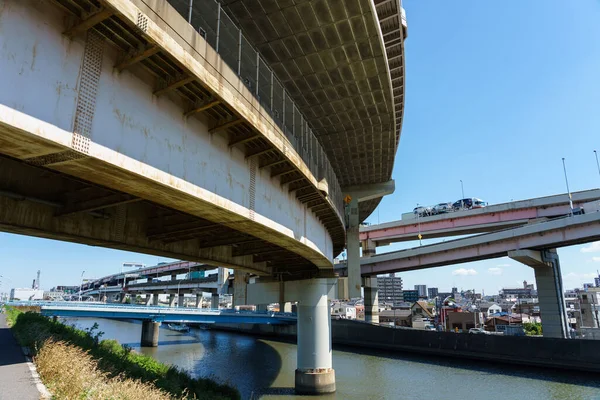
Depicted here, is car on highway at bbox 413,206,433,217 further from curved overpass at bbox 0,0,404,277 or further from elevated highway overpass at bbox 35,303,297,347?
curved overpass at bbox 0,0,404,277

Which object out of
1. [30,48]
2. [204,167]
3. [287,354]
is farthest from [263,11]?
[287,354]

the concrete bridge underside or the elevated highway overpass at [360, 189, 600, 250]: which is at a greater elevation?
the elevated highway overpass at [360, 189, 600, 250]

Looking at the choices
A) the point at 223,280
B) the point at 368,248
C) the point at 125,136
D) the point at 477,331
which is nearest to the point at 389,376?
the point at 368,248

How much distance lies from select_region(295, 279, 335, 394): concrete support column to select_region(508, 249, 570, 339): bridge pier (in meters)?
23.2

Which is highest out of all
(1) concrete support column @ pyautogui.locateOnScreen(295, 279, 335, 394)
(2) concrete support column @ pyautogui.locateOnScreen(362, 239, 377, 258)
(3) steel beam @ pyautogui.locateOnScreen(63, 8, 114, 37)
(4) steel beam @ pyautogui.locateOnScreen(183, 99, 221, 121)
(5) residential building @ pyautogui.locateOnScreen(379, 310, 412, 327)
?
(2) concrete support column @ pyautogui.locateOnScreen(362, 239, 377, 258)

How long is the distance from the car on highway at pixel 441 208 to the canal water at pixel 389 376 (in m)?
20.4

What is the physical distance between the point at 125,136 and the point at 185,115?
190cm

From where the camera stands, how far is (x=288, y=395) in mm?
22562

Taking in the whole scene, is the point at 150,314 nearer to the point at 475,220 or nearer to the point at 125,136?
the point at 125,136

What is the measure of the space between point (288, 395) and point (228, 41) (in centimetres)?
2023

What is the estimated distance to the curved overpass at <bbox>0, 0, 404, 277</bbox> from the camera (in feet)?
19.1

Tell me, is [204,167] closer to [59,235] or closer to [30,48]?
[30,48]

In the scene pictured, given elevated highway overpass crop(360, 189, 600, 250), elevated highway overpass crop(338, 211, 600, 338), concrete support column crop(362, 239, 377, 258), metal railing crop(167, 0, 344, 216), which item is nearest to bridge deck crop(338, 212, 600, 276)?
elevated highway overpass crop(338, 211, 600, 338)

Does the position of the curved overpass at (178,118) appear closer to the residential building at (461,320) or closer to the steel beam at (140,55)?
the steel beam at (140,55)
